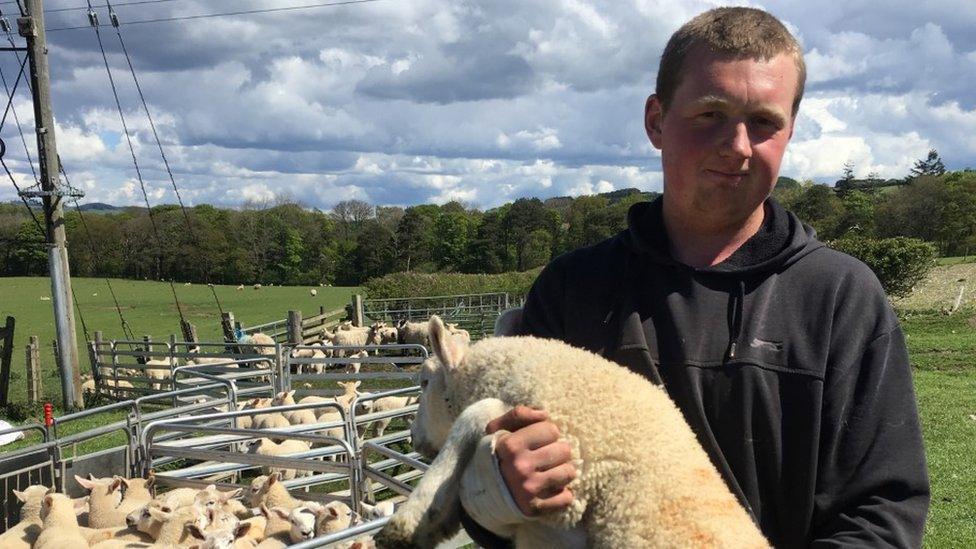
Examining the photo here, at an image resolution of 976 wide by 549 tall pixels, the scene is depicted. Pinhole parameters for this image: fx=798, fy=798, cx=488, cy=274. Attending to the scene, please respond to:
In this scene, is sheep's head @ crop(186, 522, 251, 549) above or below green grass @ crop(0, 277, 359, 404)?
above

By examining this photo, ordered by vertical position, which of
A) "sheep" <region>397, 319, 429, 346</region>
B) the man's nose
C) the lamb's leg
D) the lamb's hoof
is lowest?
"sheep" <region>397, 319, 429, 346</region>

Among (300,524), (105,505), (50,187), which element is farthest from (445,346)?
(50,187)

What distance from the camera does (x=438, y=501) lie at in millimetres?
1677

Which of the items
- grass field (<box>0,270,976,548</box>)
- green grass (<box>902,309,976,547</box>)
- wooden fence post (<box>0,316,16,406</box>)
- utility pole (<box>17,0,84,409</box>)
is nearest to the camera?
green grass (<box>902,309,976,547</box>)

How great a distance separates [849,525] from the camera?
1.81 meters

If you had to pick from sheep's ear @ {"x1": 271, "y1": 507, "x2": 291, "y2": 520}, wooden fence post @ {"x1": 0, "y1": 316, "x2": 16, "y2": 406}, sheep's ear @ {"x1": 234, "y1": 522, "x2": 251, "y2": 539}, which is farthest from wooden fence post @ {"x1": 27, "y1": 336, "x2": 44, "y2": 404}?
sheep's ear @ {"x1": 234, "y1": 522, "x2": 251, "y2": 539}

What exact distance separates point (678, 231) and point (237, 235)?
8836 cm

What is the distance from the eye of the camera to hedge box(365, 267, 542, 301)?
3731cm

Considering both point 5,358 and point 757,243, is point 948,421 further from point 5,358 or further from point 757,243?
point 5,358

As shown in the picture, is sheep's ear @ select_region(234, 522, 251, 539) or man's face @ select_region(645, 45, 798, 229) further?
sheep's ear @ select_region(234, 522, 251, 539)

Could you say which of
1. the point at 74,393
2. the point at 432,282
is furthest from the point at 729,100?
the point at 432,282

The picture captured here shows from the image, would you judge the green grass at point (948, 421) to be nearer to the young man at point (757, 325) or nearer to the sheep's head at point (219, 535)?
the sheep's head at point (219, 535)

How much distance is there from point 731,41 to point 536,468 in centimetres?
114

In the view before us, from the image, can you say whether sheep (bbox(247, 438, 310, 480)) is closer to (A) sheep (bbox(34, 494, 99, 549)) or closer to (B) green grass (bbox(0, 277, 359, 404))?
(A) sheep (bbox(34, 494, 99, 549))
